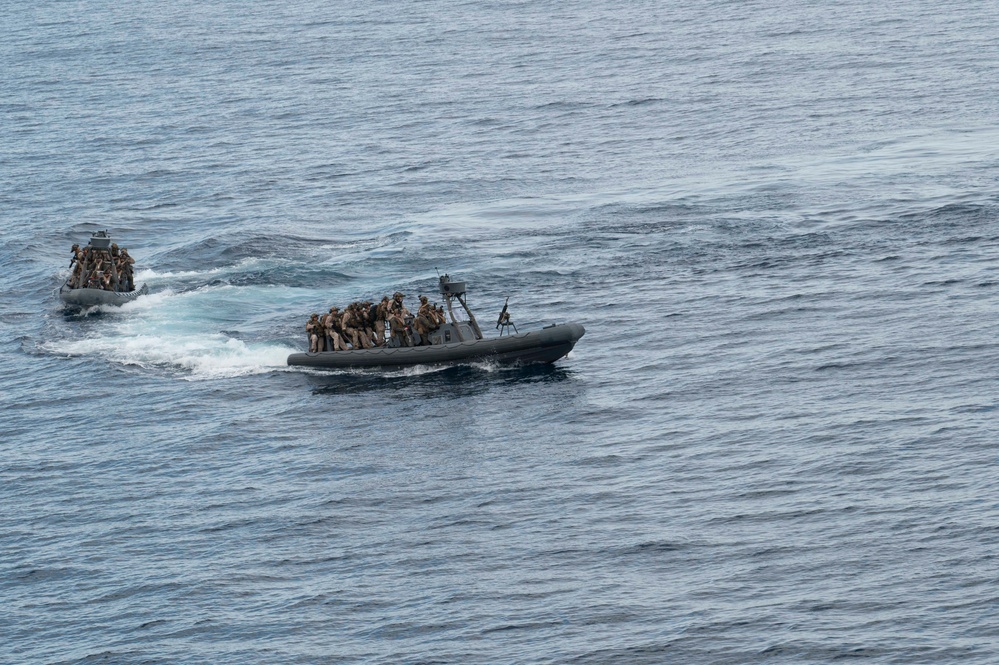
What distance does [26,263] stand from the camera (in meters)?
89.3

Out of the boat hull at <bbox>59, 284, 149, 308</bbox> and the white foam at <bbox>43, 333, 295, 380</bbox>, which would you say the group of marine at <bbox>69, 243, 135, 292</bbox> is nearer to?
the boat hull at <bbox>59, 284, 149, 308</bbox>

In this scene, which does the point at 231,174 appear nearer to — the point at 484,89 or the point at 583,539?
the point at 484,89

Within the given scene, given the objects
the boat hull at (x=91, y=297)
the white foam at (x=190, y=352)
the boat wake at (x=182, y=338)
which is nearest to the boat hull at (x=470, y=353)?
the white foam at (x=190, y=352)

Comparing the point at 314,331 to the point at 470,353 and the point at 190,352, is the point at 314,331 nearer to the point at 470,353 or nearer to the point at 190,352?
the point at 190,352

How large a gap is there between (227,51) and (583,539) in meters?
116

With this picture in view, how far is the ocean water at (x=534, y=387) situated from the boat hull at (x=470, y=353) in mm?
661

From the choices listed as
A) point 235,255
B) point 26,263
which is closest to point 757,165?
point 235,255

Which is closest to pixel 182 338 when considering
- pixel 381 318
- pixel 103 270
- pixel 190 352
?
pixel 190 352

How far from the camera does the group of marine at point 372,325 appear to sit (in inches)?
2635

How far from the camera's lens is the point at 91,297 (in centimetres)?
7762

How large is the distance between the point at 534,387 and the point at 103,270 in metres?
27.3

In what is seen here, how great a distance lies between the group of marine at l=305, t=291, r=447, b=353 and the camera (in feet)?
220

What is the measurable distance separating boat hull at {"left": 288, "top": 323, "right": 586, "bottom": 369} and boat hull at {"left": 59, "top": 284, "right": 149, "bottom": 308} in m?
14.5

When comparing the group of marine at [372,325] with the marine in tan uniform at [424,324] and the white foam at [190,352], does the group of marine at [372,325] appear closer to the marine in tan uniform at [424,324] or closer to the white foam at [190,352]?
the marine in tan uniform at [424,324]
